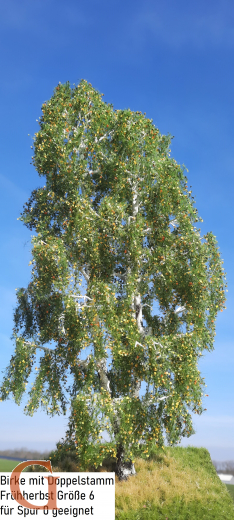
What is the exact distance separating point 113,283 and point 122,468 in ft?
24.7

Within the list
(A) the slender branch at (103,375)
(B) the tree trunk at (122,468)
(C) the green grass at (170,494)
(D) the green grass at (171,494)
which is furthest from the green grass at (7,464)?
(A) the slender branch at (103,375)

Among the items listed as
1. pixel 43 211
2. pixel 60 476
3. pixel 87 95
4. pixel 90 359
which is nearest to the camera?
pixel 60 476

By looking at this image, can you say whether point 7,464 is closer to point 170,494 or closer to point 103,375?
point 103,375

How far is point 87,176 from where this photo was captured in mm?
19547

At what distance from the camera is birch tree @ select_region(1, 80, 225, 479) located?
15273 mm

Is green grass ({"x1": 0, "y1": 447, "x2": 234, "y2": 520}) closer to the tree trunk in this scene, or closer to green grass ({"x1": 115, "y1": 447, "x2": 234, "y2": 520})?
green grass ({"x1": 115, "y1": 447, "x2": 234, "y2": 520})

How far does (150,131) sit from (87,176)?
12.2 feet

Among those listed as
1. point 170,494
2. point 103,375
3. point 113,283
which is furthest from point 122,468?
point 113,283

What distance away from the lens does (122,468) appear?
1698 cm

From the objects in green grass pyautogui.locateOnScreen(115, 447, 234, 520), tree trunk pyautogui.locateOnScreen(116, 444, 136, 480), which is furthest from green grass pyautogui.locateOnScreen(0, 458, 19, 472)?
green grass pyautogui.locateOnScreen(115, 447, 234, 520)

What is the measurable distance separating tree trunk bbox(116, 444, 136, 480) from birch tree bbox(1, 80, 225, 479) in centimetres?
7

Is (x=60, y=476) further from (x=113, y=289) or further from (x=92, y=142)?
(x=92, y=142)

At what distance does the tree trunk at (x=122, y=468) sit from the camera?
1697cm

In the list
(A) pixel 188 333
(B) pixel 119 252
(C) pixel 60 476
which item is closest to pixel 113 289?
(B) pixel 119 252
